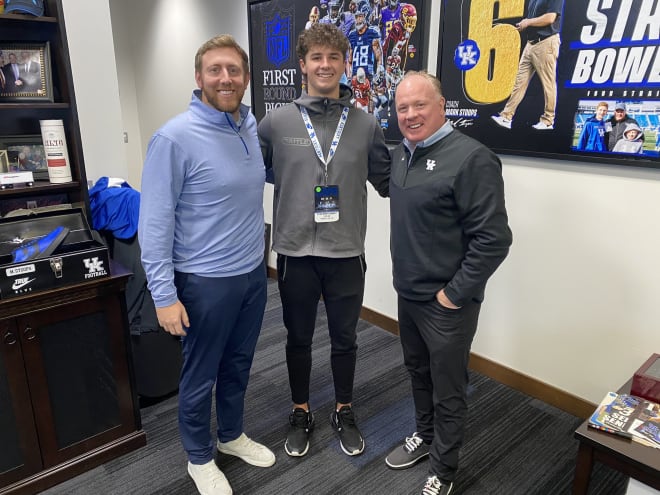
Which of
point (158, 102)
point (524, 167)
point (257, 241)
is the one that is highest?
point (158, 102)

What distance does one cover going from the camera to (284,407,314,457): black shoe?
2.03m

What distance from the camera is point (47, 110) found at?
212 cm

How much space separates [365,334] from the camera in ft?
10.2

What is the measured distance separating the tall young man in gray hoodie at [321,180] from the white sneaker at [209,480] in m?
0.61

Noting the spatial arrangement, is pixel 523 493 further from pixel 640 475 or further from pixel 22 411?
pixel 22 411

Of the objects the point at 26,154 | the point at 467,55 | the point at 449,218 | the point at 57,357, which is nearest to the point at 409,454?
the point at 449,218

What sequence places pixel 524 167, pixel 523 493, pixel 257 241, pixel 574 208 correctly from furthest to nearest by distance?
pixel 524 167, pixel 574 208, pixel 523 493, pixel 257 241

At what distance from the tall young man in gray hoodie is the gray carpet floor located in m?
0.57

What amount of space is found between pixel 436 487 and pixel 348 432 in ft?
1.48

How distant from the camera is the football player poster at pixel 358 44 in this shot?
8.41ft

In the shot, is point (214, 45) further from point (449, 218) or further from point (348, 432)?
point (348, 432)

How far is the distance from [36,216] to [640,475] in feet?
7.74

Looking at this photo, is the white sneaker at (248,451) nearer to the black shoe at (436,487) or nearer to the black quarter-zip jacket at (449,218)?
the black shoe at (436,487)

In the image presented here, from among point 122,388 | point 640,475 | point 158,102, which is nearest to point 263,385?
point 122,388
